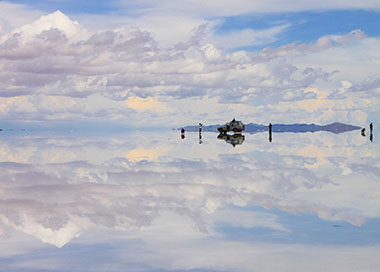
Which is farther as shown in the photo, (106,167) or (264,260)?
(106,167)

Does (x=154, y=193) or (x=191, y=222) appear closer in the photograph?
(x=191, y=222)

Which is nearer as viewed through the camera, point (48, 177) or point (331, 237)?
point (331, 237)

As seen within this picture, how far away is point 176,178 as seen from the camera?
46.9m

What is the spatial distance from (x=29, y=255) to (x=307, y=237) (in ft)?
35.7

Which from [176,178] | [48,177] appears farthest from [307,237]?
[48,177]

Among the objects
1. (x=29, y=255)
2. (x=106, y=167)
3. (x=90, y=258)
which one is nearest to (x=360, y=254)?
(x=90, y=258)

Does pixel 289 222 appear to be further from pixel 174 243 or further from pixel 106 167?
pixel 106 167

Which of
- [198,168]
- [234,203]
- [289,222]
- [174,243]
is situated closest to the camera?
[174,243]

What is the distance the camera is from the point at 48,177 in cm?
4853

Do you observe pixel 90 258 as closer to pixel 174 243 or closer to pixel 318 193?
pixel 174 243

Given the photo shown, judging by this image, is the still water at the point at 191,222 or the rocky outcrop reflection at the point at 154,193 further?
the rocky outcrop reflection at the point at 154,193

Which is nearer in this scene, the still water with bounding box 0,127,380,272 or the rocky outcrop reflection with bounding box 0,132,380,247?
the still water with bounding box 0,127,380,272

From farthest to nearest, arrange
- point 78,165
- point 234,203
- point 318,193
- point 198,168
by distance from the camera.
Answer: point 78,165 < point 198,168 < point 318,193 < point 234,203

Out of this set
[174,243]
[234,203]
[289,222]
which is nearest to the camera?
[174,243]
